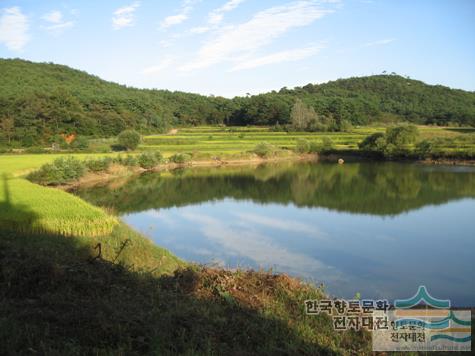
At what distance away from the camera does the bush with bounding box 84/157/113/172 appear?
→ 111ft

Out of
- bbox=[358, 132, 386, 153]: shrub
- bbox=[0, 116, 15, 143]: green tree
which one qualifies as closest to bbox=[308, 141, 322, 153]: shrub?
bbox=[358, 132, 386, 153]: shrub

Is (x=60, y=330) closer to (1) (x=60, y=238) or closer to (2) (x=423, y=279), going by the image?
(1) (x=60, y=238)

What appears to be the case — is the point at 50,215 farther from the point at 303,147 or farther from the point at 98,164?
the point at 303,147

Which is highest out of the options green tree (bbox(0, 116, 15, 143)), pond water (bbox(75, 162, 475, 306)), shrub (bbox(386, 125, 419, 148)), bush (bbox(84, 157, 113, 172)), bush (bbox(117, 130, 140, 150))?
green tree (bbox(0, 116, 15, 143))

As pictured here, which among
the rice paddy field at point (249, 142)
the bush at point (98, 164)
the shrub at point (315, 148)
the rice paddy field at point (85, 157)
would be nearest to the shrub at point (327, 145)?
the shrub at point (315, 148)

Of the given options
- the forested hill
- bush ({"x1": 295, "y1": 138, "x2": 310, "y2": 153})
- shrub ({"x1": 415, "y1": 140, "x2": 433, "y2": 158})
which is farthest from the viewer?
the forested hill

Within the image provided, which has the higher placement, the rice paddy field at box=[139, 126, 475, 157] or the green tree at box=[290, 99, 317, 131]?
the green tree at box=[290, 99, 317, 131]

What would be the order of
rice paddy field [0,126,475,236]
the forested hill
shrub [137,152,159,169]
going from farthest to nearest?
the forested hill, shrub [137,152,159,169], rice paddy field [0,126,475,236]

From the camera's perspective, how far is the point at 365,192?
29109mm

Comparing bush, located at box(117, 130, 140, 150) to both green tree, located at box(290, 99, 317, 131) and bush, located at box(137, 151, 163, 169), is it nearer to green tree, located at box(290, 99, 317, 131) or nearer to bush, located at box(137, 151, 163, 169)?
bush, located at box(137, 151, 163, 169)

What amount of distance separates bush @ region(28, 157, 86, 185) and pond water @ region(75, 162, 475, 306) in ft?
5.36

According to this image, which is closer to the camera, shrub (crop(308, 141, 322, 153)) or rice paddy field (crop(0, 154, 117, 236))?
rice paddy field (crop(0, 154, 117, 236))

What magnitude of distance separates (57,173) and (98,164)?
5.87 meters

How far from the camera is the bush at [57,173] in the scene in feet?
92.8
